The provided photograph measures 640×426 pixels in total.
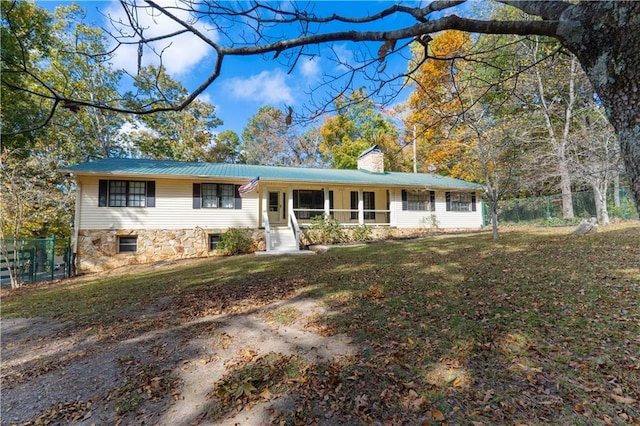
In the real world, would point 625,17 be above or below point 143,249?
above

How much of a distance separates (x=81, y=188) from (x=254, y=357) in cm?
1180

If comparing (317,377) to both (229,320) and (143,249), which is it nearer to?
(229,320)

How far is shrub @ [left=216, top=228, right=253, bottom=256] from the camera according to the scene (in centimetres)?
1244

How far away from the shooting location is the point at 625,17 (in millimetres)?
1418

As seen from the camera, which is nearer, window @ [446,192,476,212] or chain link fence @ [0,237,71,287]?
chain link fence @ [0,237,71,287]

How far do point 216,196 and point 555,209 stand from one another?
65.3 feet

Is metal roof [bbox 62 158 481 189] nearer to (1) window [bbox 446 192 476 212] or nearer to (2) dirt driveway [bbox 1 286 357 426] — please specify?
(1) window [bbox 446 192 476 212]

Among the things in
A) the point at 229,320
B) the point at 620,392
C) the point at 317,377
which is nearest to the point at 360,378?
the point at 317,377

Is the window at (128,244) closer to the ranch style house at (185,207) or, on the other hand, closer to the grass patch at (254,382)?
the ranch style house at (185,207)

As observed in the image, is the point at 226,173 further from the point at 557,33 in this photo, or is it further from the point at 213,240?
the point at 557,33

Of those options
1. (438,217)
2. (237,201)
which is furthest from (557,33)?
(438,217)

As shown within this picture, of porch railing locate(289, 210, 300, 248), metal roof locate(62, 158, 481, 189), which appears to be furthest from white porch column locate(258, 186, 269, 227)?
porch railing locate(289, 210, 300, 248)

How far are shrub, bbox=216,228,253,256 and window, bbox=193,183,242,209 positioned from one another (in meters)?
1.25

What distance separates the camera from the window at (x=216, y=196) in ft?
41.9
